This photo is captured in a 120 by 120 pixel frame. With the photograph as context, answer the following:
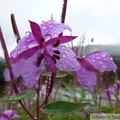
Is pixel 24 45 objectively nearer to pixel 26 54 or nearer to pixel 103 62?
pixel 26 54

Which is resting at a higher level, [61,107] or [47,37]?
[47,37]

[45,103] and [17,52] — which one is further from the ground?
[17,52]

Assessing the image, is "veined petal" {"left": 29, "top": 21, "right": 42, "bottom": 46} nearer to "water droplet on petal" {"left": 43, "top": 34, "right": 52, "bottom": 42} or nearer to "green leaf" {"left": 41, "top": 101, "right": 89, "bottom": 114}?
"water droplet on petal" {"left": 43, "top": 34, "right": 52, "bottom": 42}

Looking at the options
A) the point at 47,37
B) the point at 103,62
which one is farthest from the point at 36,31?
the point at 103,62

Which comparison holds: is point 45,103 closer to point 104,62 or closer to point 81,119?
point 104,62

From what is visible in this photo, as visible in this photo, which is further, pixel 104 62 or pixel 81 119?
pixel 81 119

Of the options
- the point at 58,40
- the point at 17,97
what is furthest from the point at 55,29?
the point at 17,97
